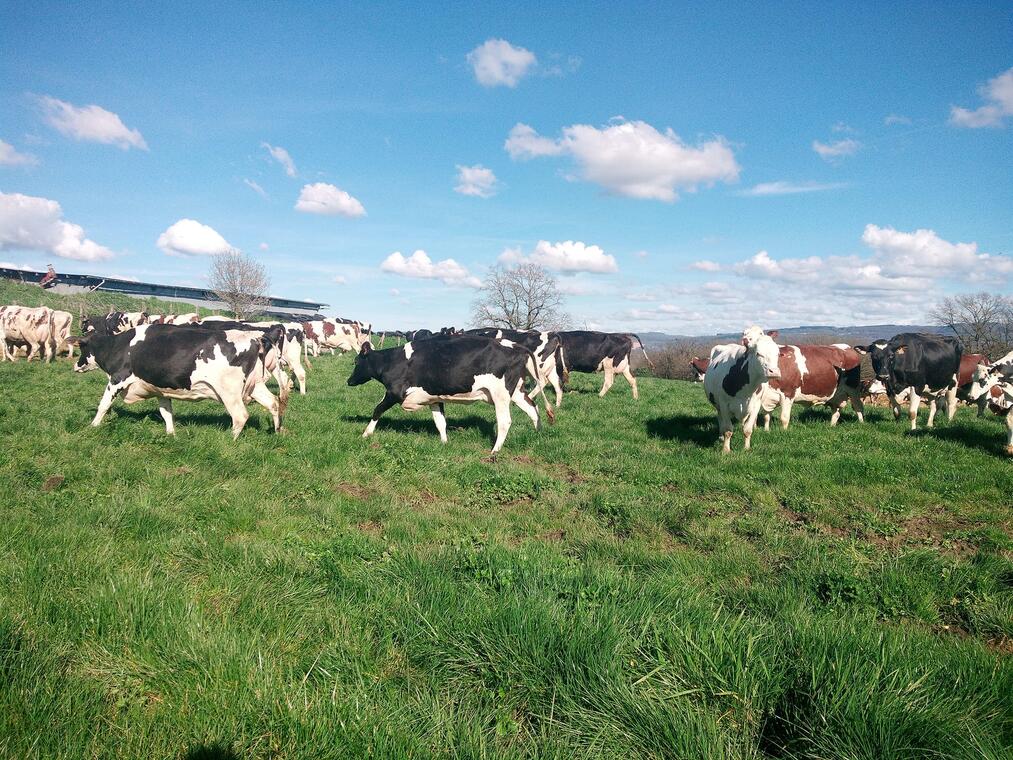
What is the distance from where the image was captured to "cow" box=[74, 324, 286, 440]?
33.7 ft

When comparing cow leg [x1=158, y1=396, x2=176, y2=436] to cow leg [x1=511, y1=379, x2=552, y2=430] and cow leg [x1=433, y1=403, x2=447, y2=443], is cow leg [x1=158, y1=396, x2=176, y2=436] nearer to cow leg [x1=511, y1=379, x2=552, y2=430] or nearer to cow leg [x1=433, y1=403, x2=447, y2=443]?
cow leg [x1=433, y1=403, x2=447, y2=443]

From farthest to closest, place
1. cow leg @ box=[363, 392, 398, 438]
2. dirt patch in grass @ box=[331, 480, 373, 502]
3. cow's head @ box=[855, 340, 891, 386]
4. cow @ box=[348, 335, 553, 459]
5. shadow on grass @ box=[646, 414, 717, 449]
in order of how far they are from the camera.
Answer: cow's head @ box=[855, 340, 891, 386] < cow @ box=[348, 335, 553, 459] < shadow on grass @ box=[646, 414, 717, 449] < cow leg @ box=[363, 392, 398, 438] < dirt patch in grass @ box=[331, 480, 373, 502]

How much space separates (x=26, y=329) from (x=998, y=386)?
1210 inches

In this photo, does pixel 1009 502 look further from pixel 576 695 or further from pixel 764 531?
pixel 576 695

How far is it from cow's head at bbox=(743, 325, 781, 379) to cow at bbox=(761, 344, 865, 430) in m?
1.99

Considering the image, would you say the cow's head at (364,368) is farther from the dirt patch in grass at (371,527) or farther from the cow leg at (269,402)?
the dirt patch in grass at (371,527)

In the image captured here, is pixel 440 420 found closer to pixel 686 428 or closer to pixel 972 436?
pixel 686 428

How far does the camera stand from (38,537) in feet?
15.0

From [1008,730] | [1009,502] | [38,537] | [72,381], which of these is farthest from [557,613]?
[72,381]

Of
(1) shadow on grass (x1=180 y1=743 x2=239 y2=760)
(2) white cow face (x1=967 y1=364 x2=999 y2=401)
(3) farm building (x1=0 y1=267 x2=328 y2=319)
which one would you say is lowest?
(1) shadow on grass (x1=180 y1=743 x2=239 y2=760)

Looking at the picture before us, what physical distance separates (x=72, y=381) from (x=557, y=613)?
693 inches

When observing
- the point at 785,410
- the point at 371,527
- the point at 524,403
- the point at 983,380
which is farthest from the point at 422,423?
the point at 983,380

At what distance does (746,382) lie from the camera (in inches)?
413

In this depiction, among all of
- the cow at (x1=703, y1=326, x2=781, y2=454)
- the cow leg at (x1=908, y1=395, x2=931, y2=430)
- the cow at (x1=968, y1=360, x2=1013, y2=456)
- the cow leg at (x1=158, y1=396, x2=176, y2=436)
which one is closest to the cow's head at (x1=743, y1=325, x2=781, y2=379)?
the cow at (x1=703, y1=326, x2=781, y2=454)
